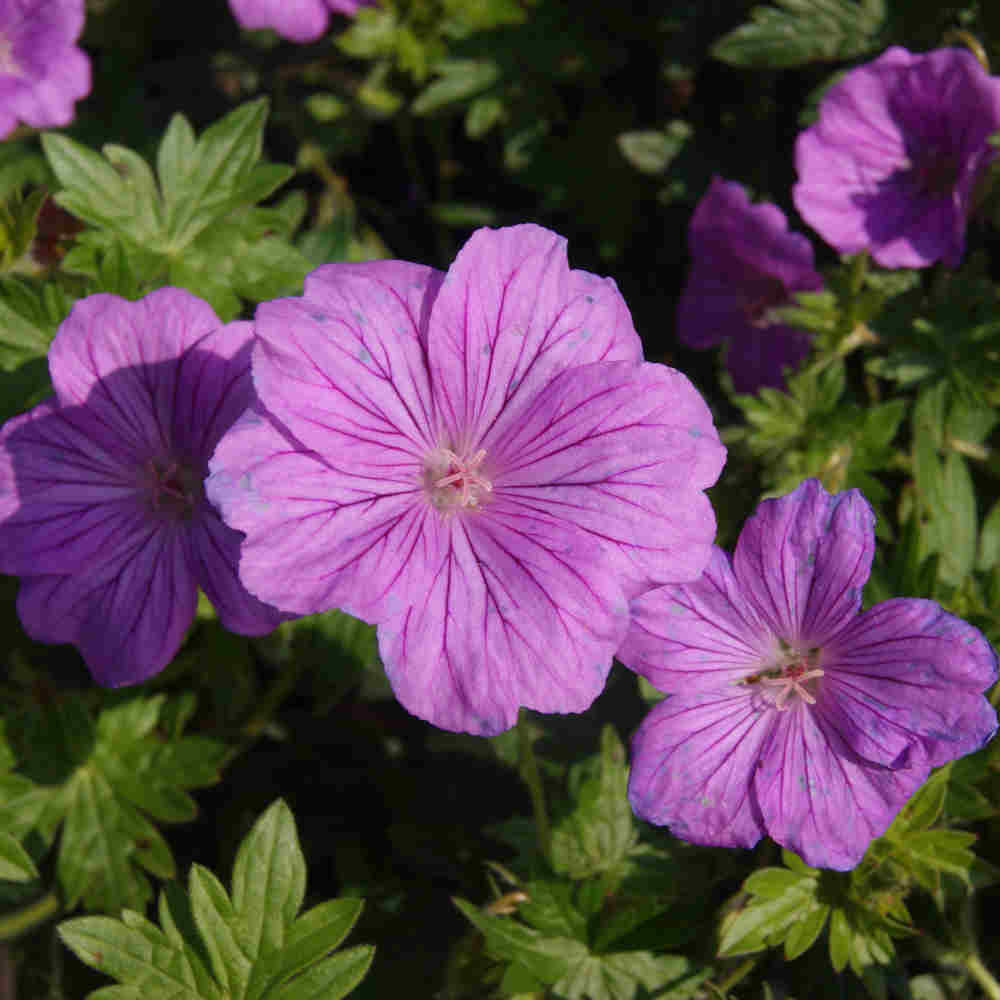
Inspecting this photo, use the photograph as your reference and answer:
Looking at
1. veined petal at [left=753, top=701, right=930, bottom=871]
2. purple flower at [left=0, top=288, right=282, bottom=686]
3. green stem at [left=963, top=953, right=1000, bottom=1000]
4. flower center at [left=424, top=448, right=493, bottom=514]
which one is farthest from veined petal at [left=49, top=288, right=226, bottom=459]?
green stem at [left=963, top=953, right=1000, bottom=1000]

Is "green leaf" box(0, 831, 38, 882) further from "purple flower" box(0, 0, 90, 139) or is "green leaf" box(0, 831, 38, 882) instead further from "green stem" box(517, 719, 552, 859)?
"purple flower" box(0, 0, 90, 139)

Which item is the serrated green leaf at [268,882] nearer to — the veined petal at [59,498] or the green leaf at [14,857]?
the green leaf at [14,857]

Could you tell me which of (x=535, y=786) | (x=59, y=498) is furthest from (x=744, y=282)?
(x=59, y=498)

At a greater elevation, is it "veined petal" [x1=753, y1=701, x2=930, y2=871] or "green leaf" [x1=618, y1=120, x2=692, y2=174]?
"green leaf" [x1=618, y1=120, x2=692, y2=174]

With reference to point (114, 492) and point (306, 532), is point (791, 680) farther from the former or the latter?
point (114, 492)

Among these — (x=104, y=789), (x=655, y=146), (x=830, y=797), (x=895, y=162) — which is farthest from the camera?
(x=655, y=146)
